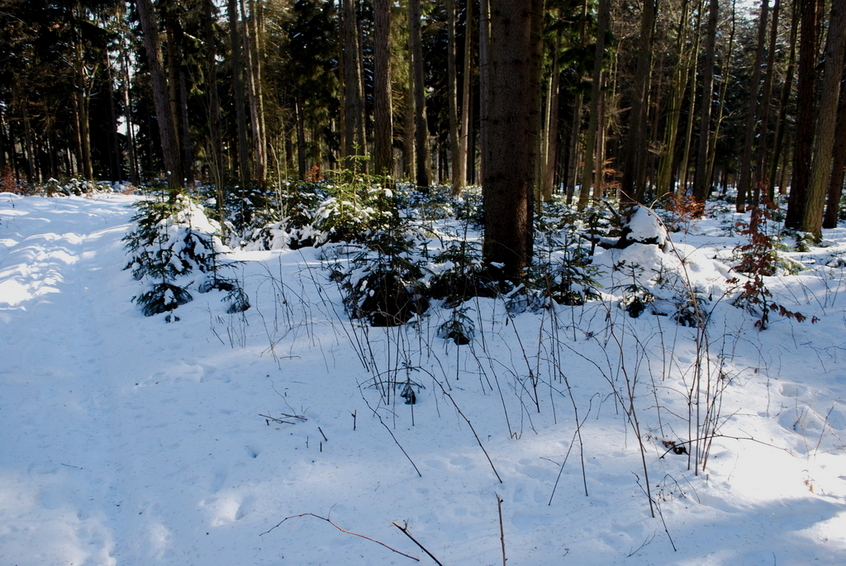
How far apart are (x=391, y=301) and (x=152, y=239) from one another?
147 inches

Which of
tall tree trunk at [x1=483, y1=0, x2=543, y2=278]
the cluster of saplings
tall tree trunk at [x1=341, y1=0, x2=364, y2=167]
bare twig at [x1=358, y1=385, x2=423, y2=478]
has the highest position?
tall tree trunk at [x1=341, y1=0, x2=364, y2=167]

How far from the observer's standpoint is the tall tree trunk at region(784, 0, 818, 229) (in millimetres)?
9312

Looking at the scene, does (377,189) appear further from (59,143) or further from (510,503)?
(59,143)

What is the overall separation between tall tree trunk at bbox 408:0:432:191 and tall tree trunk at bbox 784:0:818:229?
850 centimetres

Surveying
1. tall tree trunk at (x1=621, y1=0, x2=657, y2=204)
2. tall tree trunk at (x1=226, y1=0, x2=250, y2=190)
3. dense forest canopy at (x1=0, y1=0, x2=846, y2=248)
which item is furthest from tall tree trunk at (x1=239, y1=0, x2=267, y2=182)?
tall tree trunk at (x1=621, y1=0, x2=657, y2=204)

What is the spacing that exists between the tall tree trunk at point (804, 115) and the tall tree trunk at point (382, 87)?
863 centimetres

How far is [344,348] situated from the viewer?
3980 millimetres

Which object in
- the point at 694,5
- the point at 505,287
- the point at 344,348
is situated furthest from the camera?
the point at 694,5

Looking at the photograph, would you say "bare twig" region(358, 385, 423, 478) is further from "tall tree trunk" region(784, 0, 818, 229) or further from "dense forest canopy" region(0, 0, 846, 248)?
"tall tree trunk" region(784, 0, 818, 229)

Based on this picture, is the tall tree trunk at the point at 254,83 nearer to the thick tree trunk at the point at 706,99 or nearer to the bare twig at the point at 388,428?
the bare twig at the point at 388,428

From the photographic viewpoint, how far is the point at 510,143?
4703mm

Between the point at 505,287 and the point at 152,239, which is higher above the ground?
the point at 152,239

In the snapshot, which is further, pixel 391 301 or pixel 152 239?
pixel 152 239

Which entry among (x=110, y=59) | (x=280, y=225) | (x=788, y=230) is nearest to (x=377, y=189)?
(x=280, y=225)
